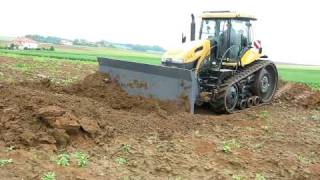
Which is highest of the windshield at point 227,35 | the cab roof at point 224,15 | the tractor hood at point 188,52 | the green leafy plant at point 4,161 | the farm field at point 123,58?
the cab roof at point 224,15

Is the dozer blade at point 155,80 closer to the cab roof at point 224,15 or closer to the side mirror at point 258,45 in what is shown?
the cab roof at point 224,15

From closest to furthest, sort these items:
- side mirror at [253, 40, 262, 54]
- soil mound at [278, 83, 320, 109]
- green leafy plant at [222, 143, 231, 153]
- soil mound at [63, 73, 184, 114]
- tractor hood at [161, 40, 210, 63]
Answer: green leafy plant at [222, 143, 231, 153], soil mound at [63, 73, 184, 114], tractor hood at [161, 40, 210, 63], side mirror at [253, 40, 262, 54], soil mound at [278, 83, 320, 109]

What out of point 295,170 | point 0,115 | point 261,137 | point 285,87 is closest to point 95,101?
point 0,115

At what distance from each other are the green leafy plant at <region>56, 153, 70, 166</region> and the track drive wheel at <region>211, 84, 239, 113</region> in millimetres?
Answer: 5717

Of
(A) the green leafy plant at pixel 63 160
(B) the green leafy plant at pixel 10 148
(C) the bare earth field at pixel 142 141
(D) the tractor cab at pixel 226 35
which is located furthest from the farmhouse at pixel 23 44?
(A) the green leafy plant at pixel 63 160

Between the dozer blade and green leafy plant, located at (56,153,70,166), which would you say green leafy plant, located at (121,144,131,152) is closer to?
green leafy plant, located at (56,153,70,166)

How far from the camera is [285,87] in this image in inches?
699

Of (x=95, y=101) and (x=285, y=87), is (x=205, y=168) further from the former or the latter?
(x=285, y=87)

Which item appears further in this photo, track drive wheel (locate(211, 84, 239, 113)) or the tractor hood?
the tractor hood

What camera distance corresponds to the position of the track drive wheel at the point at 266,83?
14688mm

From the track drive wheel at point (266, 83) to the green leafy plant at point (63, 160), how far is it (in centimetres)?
792

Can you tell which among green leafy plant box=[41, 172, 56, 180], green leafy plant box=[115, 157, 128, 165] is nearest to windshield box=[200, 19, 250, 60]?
green leafy plant box=[115, 157, 128, 165]

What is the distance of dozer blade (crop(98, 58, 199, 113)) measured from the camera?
12.1m

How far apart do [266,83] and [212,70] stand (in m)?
2.23
